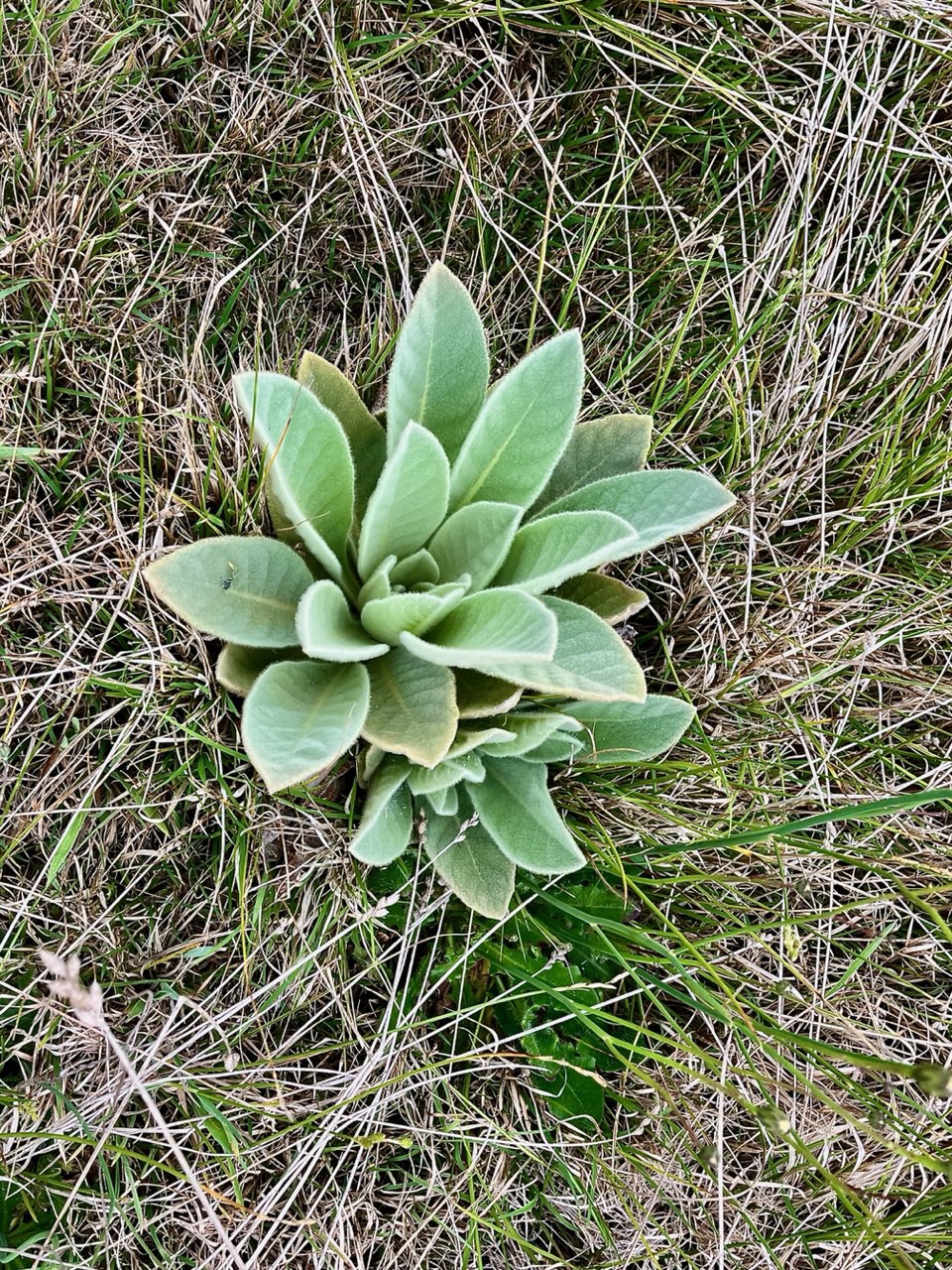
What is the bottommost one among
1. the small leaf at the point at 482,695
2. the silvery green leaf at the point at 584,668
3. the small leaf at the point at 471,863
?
the small leaf at the point at 471,863

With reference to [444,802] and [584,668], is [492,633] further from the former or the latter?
[444,802]

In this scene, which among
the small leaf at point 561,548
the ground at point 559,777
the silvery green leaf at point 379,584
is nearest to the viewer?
the small leaf at point 561,548

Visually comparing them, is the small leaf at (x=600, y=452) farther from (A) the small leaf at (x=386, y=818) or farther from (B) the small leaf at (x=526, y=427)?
(A) the small leaf at (x=386, y=818)

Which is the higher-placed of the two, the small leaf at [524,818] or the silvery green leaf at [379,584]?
the silvery green leaf at [379,584]

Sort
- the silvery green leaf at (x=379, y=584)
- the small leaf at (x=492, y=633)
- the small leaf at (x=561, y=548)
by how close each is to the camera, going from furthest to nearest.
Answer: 1. the silvery green leaf at (x=379, y=584)
2. the small leaf at (x=561, y=548)
3. the small leaf at (x=492, y=633)

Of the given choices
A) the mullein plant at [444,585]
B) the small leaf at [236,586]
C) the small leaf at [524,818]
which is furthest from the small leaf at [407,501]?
the small leaf at [524,818]

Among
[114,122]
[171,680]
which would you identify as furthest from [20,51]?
[171,680]

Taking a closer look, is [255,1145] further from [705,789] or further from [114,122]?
[114,122]
